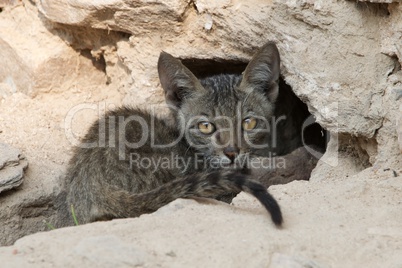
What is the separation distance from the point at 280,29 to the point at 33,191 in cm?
247

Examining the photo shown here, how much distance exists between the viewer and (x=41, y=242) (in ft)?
11.1

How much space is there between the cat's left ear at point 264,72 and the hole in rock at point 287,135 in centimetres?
41

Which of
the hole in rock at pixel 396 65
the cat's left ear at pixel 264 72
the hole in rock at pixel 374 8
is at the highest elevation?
the hole in rock at pixel 374 8

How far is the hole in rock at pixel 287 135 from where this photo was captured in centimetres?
550

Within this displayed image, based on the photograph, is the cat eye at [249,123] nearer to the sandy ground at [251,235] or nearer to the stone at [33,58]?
the sandy ground at [251,235]

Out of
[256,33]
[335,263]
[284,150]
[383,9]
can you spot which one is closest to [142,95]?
[256,33]

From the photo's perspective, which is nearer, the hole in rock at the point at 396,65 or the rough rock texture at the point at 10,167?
the hole in rock at the point at 396,65

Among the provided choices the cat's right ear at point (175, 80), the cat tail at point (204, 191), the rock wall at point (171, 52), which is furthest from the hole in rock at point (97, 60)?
the cat tail at point (204, 191)

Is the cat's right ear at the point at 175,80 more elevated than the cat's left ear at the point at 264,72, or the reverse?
the cat's left ear at the point at 264,72

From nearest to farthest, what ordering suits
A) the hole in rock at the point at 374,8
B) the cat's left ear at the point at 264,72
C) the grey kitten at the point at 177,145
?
the grey kitten at the point at 177,145 → the hole in rock at the point at 374,8 → the cat's left ear at the point at 264,72

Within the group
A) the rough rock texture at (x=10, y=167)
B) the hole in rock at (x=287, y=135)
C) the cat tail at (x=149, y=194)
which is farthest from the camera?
the hole in rock at (x=287, y=135)

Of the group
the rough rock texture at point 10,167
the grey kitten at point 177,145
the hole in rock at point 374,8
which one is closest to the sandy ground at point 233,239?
the grey kitten at point 177,145

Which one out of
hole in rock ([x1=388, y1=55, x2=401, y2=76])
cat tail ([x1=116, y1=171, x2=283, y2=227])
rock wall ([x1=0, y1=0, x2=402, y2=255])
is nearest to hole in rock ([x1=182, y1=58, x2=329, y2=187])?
rock wall ([x1=0, y1=0, x2=402, y2=255])

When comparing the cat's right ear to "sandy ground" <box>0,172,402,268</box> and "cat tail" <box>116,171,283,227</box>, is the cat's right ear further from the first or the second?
"sandy ground" <box>0,172,402,268</box>
